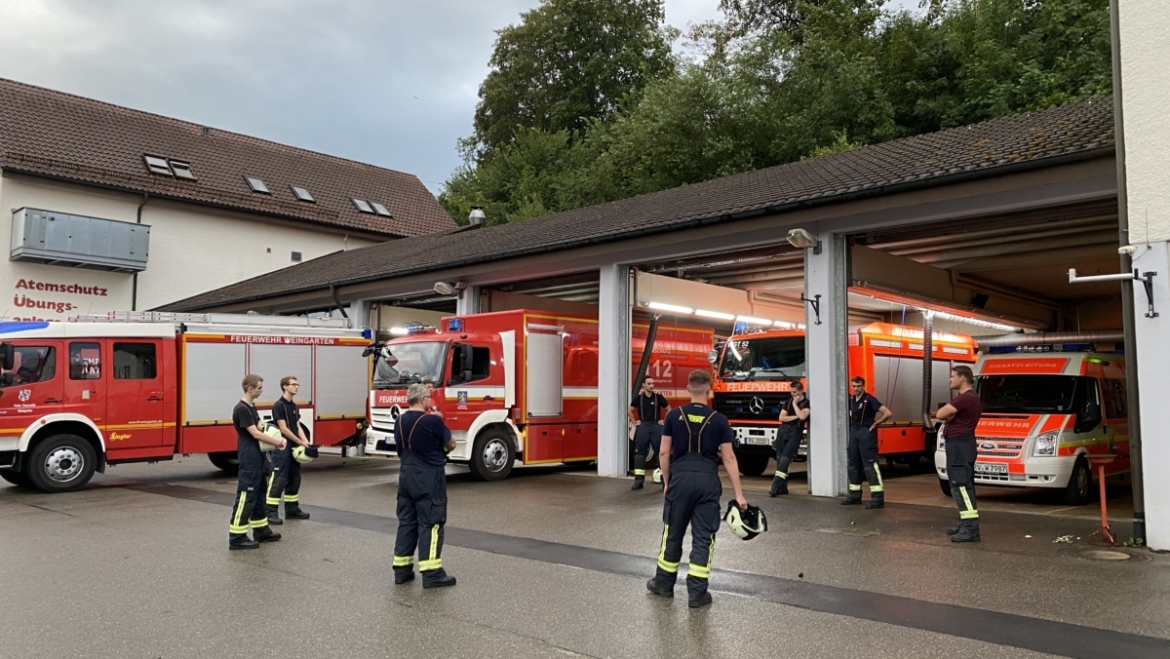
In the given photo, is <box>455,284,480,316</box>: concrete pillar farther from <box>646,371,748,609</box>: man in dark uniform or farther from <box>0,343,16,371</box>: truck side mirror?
<box>646,371,748,609</box>: man in dark uniform

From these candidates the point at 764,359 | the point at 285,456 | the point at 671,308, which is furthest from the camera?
the point at 671,308

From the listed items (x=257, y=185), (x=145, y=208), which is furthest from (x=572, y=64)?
(x=145, y=208)

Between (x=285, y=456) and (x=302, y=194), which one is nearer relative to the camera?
(x=285, y=456)

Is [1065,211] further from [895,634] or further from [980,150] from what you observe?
[895,634]

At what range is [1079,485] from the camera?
436 inches

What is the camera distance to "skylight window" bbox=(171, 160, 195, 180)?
3050 centimetres

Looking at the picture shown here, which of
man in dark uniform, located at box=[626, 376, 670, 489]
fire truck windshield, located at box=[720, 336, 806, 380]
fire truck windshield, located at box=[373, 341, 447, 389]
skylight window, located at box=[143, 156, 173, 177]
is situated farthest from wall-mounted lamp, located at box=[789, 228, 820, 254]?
skylight window, located at box=[143, 156, 173, 177]

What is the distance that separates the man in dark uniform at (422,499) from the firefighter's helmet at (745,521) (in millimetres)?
2138

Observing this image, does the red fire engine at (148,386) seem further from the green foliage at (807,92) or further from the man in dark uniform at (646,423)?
the green foliage at (807,92)

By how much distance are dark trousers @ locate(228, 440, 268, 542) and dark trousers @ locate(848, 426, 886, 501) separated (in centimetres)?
678

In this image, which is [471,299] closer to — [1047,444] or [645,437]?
[645,437]

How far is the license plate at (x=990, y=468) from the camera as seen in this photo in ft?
35.6

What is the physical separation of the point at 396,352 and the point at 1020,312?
41.4 ft

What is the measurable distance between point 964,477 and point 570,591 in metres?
4.22
